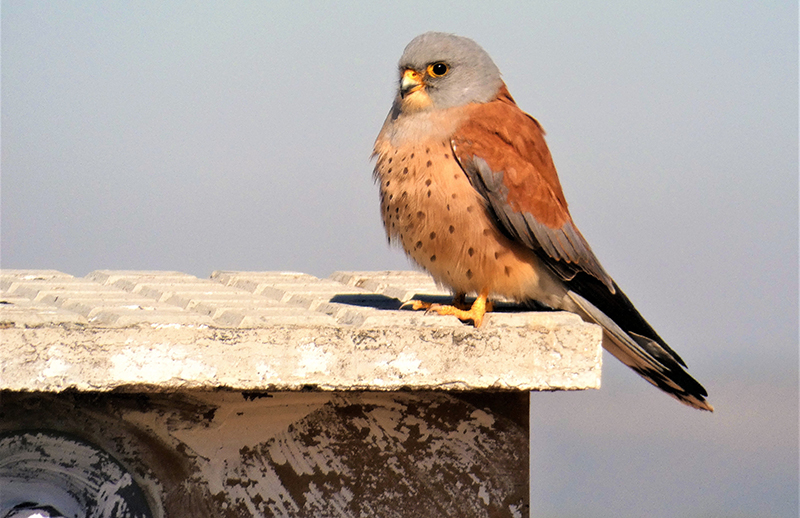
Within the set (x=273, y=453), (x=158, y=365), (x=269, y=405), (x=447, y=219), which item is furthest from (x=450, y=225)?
(x=158, y=365)

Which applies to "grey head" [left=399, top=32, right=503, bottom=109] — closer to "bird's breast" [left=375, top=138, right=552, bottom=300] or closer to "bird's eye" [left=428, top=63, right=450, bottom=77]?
"bird's eye" [left=428, top=63, right=450, bottom=77]

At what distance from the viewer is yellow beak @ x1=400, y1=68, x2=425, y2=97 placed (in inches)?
145

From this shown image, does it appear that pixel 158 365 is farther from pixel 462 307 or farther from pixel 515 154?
pixel 515 154

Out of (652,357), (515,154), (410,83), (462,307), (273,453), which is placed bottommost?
(273,453)

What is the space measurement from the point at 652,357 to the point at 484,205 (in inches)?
38.2

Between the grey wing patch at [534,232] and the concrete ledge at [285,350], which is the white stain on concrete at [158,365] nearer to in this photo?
the concrete ledge at [285,350]

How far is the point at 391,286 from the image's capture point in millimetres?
4453

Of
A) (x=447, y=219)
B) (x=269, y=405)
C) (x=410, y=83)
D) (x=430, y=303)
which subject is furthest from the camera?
(x=410, y=83)

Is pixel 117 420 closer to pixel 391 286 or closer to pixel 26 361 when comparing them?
pixel 26 361

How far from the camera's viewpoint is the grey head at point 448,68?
3.69m

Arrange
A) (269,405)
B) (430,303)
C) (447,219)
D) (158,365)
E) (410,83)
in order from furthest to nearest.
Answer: (410,83) → (430,303) → (447,219) → (269,405) → (158,365)

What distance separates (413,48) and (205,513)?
202 centimetres

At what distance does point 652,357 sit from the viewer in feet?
12.1

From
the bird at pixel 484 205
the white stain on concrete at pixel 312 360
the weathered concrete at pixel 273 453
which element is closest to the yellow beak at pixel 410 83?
the bird at pixel 484 205
